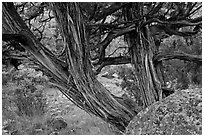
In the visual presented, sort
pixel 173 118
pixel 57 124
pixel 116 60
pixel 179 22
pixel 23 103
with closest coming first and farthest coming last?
1. pixel 173 118
2. pixel 179 22
3. pixel 116 60
4. pixel 57 124
5. pixel 23 103

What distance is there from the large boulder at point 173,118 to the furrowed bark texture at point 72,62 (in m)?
0.76

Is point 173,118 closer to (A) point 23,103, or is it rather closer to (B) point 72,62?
(B) point 72,62

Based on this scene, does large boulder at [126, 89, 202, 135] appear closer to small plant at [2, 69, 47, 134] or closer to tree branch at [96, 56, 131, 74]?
tree branch at [96, 56, 131, 74]

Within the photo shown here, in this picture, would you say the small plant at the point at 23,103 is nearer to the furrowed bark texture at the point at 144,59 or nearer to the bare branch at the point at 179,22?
the furrowed bark texture at the point at 144,59

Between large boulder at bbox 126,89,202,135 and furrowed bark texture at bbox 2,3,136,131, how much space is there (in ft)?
2.49

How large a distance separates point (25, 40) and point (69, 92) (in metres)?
0.54

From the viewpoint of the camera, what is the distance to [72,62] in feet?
7.85

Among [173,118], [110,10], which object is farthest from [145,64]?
[173,118]

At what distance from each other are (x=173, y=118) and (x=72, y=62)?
3.26 feet

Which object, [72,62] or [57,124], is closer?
[72,62]

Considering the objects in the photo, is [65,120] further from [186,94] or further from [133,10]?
[186,94]

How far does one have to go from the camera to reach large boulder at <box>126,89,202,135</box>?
1.62 metres

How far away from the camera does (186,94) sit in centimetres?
182

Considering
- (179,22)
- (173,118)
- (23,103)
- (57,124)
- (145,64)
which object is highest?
(179,22)
